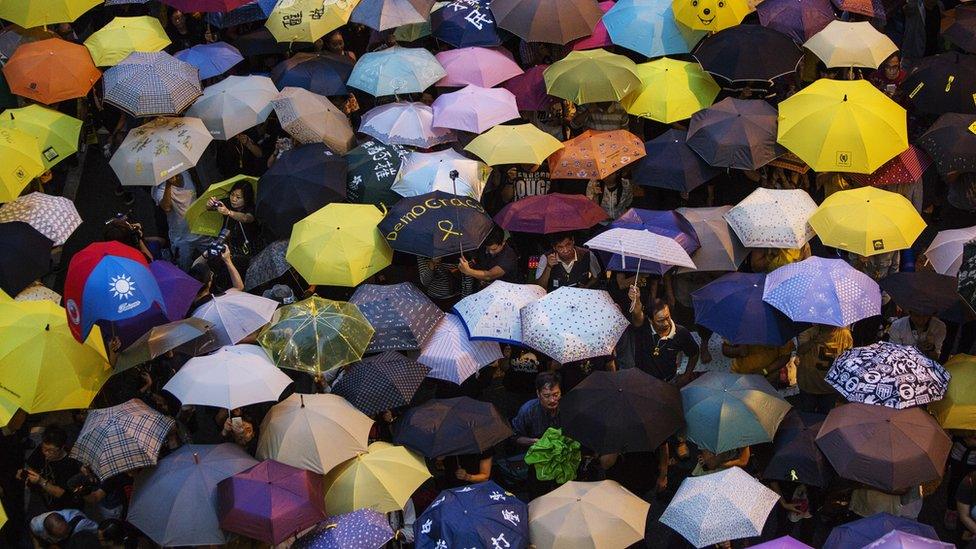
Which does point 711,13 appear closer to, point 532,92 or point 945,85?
point 532,92

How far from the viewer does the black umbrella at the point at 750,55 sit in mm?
14852

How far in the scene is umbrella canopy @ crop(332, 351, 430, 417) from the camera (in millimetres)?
11648

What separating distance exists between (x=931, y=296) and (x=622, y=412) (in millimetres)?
3010

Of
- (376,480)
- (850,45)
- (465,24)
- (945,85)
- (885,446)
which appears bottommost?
(376,480)

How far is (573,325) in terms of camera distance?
12.1 metres

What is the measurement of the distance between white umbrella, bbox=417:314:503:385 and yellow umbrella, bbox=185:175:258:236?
2.95 m

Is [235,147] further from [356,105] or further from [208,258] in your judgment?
[208,258]

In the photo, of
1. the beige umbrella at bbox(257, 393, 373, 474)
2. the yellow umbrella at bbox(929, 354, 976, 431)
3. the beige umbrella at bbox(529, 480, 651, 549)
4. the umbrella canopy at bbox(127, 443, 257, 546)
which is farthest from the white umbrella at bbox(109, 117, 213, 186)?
the yellow umbrella at bbox(929, 354, 976, 431)

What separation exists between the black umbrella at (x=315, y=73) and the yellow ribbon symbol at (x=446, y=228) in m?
3.26

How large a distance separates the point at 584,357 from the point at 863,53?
534 centimetres

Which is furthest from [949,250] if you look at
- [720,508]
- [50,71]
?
[50,71]

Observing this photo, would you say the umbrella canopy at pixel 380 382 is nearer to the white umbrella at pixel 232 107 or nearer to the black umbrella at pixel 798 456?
the black umbrella at pixel 798 456

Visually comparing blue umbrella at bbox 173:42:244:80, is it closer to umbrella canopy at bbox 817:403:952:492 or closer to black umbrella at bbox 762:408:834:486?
black umbrella at bbox 762:408:834:486

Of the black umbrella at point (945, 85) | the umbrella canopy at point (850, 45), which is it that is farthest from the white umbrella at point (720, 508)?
the umbrella canopy at point (850, 45)
